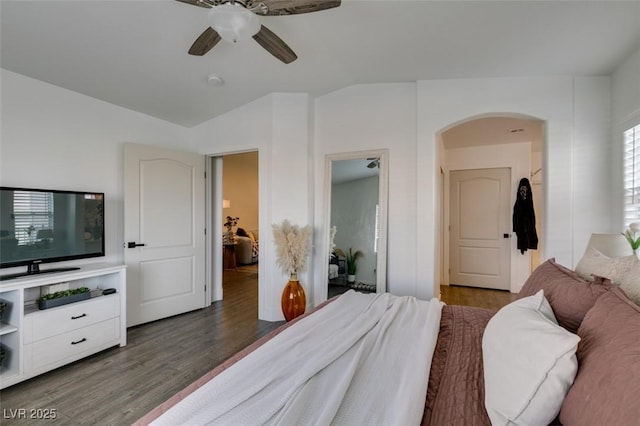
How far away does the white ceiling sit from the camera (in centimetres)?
191

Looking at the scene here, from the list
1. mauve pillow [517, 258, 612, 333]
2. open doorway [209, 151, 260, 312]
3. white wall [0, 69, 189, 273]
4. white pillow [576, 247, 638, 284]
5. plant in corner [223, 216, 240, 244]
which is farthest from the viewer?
plant in corner [223, 216, 240, 244]

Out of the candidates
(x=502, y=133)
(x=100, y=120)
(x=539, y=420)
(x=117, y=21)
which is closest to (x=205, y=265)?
(x=100, y=120)

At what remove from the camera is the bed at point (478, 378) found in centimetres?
75

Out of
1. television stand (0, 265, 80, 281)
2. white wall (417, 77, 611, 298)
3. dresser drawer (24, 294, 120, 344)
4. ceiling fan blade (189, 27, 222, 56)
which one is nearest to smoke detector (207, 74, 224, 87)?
ceiling fan blade (189, 27, 222, 56)

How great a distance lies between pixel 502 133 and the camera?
409 centimetres

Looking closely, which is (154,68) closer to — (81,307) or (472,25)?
(81,307)

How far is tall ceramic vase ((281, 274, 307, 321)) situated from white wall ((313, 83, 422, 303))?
1.44 ft

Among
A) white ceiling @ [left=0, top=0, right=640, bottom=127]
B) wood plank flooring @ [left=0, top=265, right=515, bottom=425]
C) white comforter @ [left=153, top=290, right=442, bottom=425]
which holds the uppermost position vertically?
white ceiling @ [left=0, top=0, right=640, bottom=127]

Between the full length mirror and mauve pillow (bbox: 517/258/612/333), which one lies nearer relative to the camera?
mauve pillow (bbox: 517/258/612/333)

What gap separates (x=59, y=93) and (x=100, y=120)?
1.26ft

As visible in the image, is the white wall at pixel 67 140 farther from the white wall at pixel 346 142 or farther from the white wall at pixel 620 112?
the white wall at pixel 620 112

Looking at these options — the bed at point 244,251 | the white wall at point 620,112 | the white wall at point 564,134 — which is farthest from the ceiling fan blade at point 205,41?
the bed at point 244,251

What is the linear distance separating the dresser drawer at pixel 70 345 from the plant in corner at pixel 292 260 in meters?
1.59

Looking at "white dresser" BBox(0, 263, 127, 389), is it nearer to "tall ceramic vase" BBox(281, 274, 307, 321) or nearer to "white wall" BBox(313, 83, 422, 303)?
"tall ceramic vase" BBox(281, 274, 307, 321)
